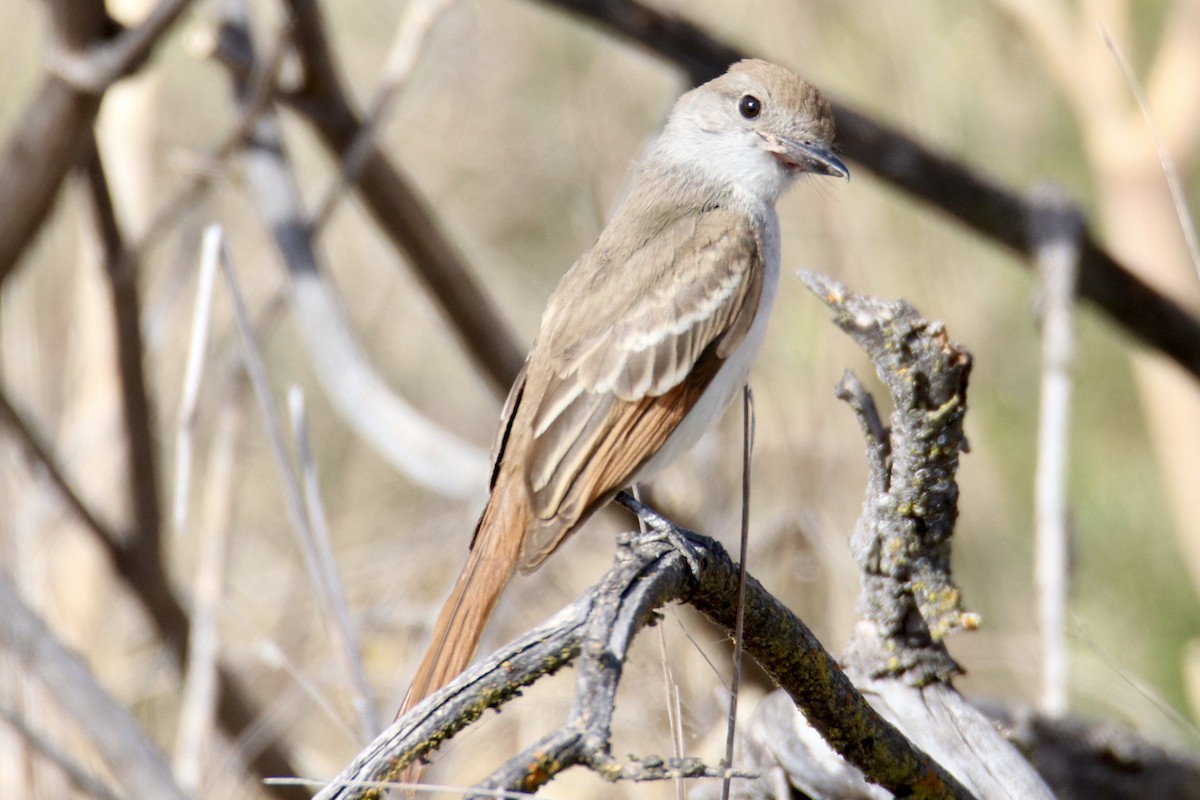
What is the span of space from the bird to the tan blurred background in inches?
23.7

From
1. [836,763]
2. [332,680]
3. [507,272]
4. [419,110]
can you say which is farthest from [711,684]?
[419,110]

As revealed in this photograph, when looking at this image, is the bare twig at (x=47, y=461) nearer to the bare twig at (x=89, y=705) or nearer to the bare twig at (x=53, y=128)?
the bare twig at (x=53, y=128)

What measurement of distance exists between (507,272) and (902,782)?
18.3ft

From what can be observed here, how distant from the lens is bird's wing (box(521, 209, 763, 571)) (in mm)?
2918

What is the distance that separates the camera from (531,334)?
7445 mm

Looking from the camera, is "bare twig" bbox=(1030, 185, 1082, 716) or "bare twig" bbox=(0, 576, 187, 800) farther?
"bare twig" bbox=(1030, 185, 1082, 716)

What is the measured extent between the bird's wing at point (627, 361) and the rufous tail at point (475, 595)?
0.21ft

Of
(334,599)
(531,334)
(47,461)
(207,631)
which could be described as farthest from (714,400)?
(531,334)

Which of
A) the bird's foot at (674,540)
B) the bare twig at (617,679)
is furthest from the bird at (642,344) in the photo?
the bare twig at (617,679)

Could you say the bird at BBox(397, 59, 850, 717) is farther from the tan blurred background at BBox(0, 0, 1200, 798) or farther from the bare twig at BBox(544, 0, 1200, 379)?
the bare twig at BBox(544, 0, 1200, 379)

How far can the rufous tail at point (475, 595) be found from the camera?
2617 millimetres

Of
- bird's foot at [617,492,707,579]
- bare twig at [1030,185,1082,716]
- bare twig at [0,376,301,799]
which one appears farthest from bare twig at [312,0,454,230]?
bare twig at [1030,185,1082,716]

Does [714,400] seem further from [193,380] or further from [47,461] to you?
[47,461]

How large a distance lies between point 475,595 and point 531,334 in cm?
475
